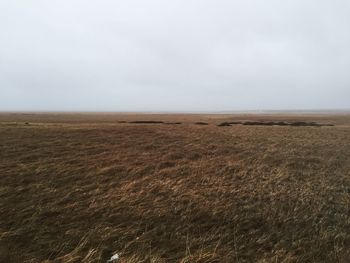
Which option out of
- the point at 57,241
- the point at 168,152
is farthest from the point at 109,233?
the point at 168,152

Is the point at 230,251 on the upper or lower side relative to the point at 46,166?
lower

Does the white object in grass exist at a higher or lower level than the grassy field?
lower

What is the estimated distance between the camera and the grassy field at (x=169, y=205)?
961cm

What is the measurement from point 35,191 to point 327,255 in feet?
41.3

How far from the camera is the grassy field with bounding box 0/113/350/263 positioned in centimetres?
961

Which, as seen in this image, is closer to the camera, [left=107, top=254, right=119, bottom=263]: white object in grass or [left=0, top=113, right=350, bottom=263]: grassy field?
[left=107, top=254, right=119, bottom=263]: white object in grass

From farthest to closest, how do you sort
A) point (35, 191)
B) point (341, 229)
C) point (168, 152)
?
point (168, 152), point (35, 191), point (341, 229)

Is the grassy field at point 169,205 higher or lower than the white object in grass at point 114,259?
higher

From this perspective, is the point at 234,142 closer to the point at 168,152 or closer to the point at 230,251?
the point at 168,152

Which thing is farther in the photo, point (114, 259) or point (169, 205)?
point (169, 205)

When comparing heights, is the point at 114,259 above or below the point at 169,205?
below

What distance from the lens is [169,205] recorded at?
13.0 m

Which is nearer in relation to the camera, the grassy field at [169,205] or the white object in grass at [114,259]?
the white object in grass at [114,259]

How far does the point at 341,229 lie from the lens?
438 inches
